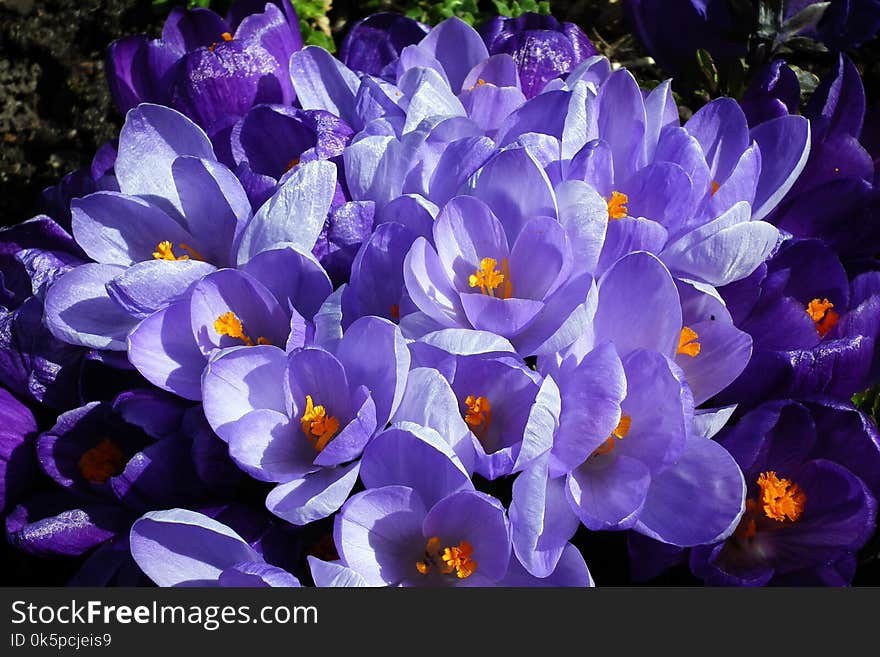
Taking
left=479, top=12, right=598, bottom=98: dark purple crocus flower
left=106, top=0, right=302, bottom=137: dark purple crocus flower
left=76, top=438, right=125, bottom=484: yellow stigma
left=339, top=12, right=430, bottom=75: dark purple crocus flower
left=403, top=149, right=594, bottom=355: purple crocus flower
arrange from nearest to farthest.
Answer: left=403, top=149, right=594, bottom=355: purple crocus flower, left=76, top=438, right=125, bottom=484: yellow stigma, left=106, top=0, right=302, bottom=137: dark purple crocus flower, left=479, top=12, right=598, bottom=98: dark purple crocus flower, left=339, top=12, right=430, bottom=75: dark purple crocus flower

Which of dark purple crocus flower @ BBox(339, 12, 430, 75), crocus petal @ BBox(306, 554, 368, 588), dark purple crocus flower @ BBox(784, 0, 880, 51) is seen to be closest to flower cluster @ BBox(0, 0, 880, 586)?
crocus petal @ BBox(306, 554, 368, 588)

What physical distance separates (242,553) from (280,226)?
0.39m

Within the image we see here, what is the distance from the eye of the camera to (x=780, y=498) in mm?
1122

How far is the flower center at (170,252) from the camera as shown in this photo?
1262 millimetres

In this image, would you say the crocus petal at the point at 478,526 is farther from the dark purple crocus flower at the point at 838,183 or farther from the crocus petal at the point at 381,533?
the dark purple crocus flower at the point at 838,183

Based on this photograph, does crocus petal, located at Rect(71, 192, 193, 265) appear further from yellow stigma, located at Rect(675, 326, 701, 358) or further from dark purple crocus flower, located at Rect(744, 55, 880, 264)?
dark purple crocus flower, located at Rect(744, 55, 880, 264)

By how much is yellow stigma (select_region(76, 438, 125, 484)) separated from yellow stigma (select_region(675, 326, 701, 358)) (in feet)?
2.30

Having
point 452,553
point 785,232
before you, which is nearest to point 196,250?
point 452,553

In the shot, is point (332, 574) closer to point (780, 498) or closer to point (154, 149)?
point (780, 498)

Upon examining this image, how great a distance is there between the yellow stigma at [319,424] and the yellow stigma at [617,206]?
0.43 metres

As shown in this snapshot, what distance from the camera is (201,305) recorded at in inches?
45.2

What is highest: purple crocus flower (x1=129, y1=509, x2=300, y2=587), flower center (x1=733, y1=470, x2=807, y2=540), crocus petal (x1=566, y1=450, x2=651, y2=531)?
purple crocus flower (x1=129, y1=509, x2=300, y2=587)

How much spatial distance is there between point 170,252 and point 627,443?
24.8 inches

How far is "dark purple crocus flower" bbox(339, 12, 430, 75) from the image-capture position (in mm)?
1705
